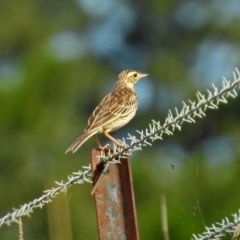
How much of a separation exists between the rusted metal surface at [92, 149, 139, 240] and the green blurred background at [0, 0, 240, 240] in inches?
169

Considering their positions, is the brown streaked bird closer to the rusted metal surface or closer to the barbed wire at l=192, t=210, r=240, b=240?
the rusted metal surface

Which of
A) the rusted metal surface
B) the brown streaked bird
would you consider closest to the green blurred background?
the brown streaked bird

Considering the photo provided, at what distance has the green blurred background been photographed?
1778 cm

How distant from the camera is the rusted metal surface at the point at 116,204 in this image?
4.70 metres

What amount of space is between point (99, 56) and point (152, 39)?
2629 mm

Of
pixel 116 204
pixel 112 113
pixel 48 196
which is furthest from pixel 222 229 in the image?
pixel 112 113

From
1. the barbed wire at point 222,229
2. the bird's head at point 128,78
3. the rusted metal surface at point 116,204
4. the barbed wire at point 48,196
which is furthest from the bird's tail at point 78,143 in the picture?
the barbed wire at point 222,229

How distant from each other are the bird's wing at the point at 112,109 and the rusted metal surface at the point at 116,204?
3.33 meters

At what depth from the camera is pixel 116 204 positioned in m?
4.77

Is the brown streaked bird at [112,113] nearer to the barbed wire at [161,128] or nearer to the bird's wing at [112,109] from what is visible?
the bird's wing at [112,109]

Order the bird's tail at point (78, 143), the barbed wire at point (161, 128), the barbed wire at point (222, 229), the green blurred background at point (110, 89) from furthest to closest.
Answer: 1. the green blurred background at point (110, 89)
2. the bird's tail at point (78, 143)
3. the barbed wire at point (161, 128)
4. the barbed wire at point (222, 229)

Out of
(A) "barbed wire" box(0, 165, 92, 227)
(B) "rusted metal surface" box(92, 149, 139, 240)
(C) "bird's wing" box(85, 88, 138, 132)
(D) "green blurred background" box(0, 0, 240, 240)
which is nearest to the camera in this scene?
(B) "rusted metal surface" box(92, 149, 139, 240)

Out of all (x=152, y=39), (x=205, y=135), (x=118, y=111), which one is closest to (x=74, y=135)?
(x=205, y=135)

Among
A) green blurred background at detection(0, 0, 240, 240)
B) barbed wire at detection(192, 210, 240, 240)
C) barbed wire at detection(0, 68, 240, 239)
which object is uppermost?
green blurred background at detection(0, 0, 240, 240)
